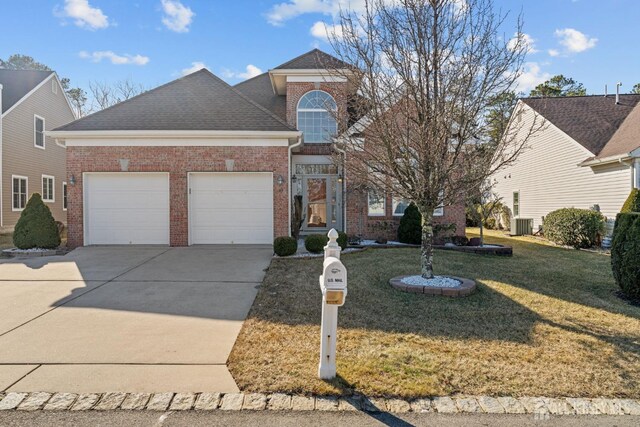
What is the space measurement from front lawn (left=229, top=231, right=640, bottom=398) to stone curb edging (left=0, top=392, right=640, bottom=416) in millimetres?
115

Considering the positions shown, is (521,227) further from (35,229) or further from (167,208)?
(35,229)

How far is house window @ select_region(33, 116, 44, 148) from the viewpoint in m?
18.9

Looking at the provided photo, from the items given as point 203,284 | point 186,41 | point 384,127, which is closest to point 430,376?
point 384,127

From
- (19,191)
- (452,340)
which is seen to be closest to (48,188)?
(19,191)

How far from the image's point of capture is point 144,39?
54.7 ft

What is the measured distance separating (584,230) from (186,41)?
18.0 m

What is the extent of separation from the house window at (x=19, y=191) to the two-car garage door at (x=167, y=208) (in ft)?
29.9

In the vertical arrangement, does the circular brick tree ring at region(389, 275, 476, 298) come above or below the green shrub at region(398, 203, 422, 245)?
below

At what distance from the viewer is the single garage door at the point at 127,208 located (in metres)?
11.6

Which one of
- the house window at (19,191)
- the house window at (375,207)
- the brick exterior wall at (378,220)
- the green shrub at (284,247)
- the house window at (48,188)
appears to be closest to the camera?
the green shrub at (284,247)

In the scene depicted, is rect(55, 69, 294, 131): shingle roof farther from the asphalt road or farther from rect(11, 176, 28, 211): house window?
the asphalt road

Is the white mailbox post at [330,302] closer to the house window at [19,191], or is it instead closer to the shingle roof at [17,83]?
the house window at [19,191]

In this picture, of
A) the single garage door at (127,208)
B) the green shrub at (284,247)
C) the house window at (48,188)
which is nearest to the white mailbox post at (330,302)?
the green shrub at (284,247)

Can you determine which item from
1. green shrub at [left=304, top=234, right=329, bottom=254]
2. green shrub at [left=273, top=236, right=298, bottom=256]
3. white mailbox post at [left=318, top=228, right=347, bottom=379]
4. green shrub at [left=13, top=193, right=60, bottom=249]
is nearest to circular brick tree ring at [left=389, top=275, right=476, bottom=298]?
white mailbox post at [left=318, top=228, right=347, bottom=379]
